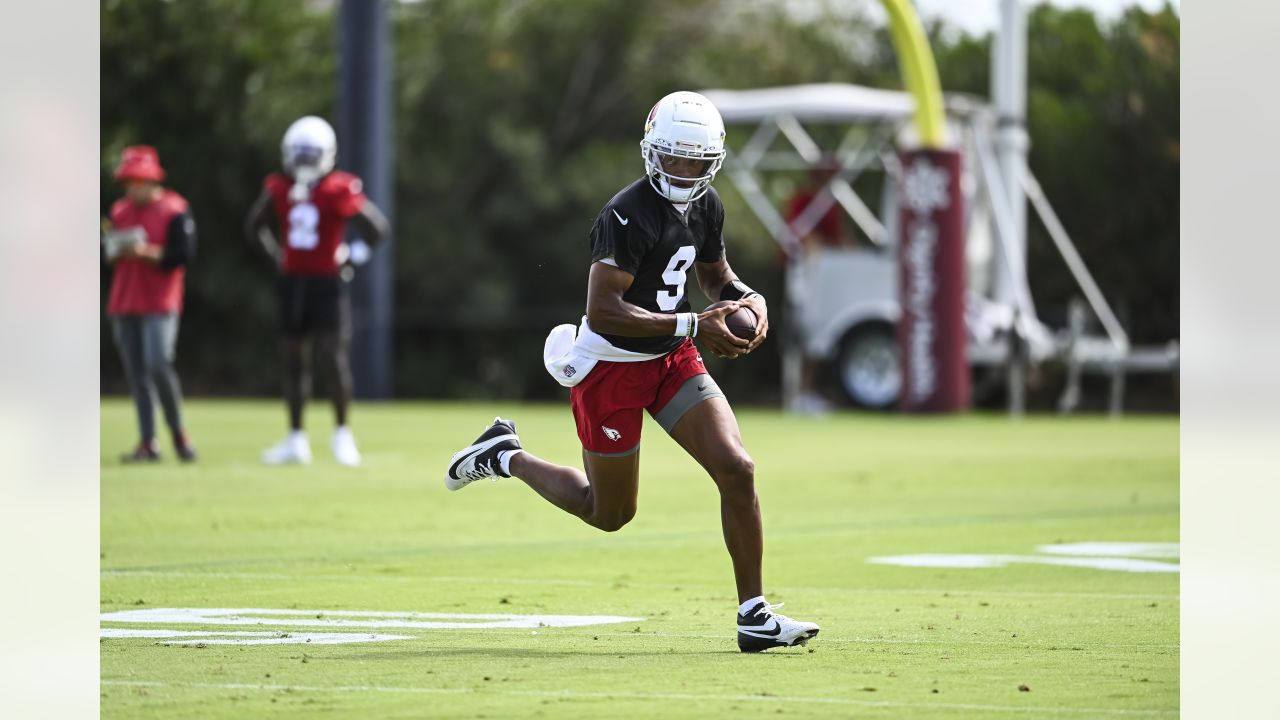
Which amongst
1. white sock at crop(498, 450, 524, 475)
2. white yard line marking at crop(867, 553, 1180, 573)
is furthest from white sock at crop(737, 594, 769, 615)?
white yard line marking at crop(867, 553, 1180, 573)

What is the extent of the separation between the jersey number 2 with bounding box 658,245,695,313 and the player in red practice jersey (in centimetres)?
829

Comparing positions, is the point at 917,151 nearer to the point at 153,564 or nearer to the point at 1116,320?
the point at 1116,320

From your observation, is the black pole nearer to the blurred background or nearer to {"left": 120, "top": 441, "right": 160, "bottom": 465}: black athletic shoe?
the blurred background

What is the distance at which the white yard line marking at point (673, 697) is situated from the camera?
241 inches

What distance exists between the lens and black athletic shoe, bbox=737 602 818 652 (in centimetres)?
729

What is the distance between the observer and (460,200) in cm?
3566

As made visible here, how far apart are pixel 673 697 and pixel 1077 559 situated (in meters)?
4.68

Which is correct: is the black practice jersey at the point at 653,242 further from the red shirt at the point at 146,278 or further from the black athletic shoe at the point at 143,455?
the black athletic shoe at the point at 143,455

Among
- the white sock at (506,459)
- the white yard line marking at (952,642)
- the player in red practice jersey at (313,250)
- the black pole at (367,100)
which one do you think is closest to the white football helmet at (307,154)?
the player in red practice jersey at (313,250)

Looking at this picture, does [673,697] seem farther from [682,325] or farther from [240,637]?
[240,637]

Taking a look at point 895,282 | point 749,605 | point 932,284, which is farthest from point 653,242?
point 895,282

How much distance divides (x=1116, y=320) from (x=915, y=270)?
488 centimetres

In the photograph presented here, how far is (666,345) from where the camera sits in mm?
7805
